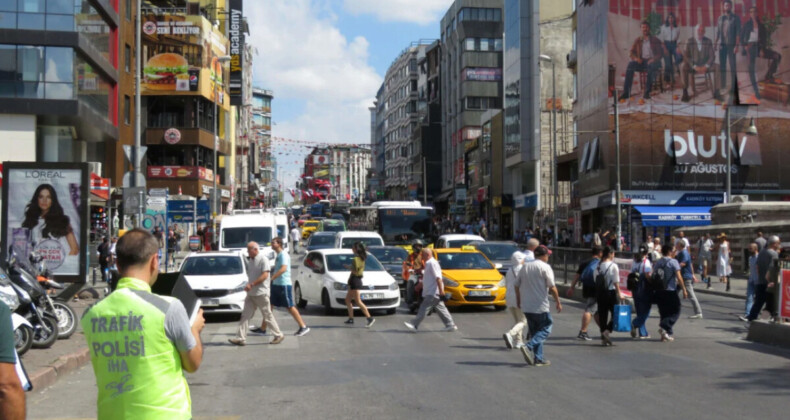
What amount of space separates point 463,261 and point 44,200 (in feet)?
31.2

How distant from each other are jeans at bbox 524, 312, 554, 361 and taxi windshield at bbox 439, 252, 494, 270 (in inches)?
353

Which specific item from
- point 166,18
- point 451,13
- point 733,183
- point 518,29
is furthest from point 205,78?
point 451,13

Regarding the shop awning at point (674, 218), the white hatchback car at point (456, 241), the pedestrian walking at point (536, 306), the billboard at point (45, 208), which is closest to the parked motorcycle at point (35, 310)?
the billboard at point (45, 208)

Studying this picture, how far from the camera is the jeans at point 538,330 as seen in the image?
474 inches

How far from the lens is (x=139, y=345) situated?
4.08m

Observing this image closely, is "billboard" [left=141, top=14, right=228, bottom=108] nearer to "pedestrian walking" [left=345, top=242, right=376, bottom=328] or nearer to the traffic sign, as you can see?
the traffic sign

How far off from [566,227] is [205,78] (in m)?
27.0

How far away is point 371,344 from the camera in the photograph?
14.7m

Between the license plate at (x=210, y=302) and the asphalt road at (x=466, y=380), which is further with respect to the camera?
the license plate at (x=210, y=302)

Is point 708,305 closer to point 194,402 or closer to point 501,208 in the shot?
point 194,402

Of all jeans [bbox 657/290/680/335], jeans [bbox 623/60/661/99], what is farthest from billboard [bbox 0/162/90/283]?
jeans [bbox 623/60/661/99]

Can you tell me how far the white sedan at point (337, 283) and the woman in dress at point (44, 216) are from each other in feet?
18.8

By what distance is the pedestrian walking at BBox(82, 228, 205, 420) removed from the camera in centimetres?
407

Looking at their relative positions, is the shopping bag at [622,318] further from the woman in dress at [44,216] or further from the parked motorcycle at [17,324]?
the woman in dress at [44,216]
